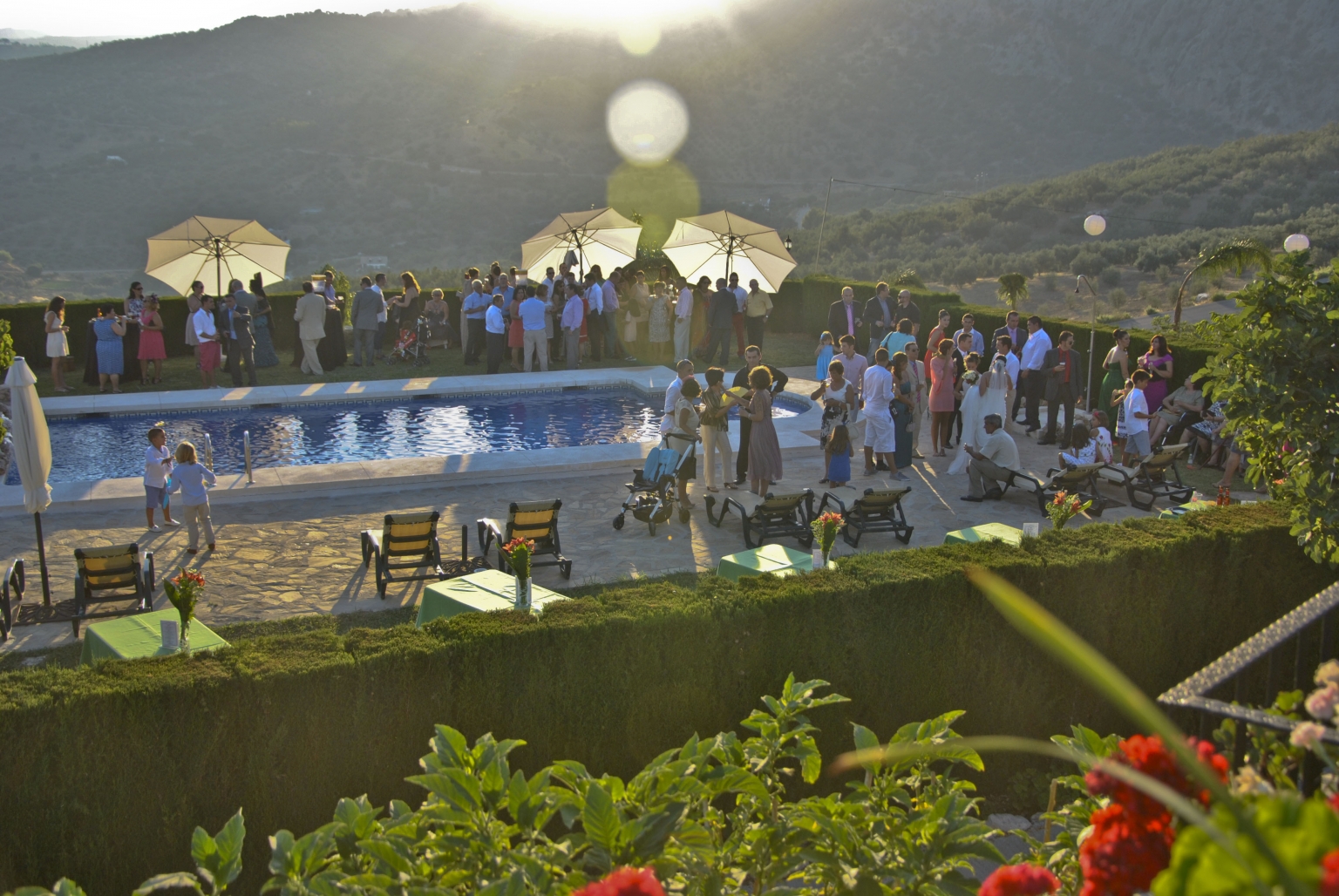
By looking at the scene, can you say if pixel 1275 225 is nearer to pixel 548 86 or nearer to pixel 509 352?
pixel 509 352

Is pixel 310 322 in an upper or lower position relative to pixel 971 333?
Result: upper

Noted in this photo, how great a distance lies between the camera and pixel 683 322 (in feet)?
64.3

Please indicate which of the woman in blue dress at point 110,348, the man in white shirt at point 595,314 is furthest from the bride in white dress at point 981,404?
the woman in blue dress at point 110,348

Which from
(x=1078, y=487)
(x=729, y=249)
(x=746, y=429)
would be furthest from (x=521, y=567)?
(x=729, y=249)

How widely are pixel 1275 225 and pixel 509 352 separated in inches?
1091

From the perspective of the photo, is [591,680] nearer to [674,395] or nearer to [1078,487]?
[674,395]

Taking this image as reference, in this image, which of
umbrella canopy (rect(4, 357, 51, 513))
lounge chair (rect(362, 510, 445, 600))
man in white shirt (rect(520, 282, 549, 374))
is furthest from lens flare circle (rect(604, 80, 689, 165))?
umbrella canopy (rect(4, 357, 51, 513))

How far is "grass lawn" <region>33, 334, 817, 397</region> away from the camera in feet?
59.7

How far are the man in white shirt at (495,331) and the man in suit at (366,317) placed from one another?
196 centimetres

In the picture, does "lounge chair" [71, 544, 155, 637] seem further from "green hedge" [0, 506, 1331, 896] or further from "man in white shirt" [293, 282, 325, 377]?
"man in white shirt" [293, 282, 325, 377]

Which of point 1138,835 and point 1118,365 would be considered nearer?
point 1138,835

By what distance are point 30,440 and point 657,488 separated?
5359 mm

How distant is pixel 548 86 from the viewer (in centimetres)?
7169

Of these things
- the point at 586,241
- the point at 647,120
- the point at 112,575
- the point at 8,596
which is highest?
the point at 647,120
